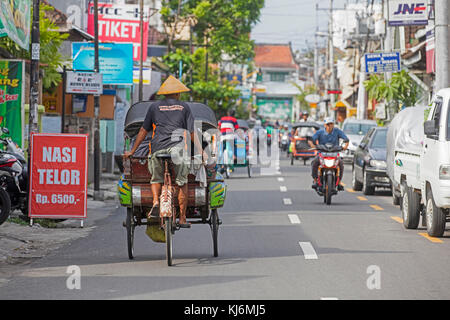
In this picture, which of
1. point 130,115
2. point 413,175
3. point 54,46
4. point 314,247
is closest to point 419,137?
point 413,175

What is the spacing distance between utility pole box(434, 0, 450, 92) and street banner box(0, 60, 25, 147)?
9855 mm

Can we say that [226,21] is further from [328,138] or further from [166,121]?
[166,121]

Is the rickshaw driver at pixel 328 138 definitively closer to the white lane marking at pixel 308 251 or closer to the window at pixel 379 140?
the window at pixel 379 140

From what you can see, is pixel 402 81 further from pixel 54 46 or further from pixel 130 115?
pixel 130 115

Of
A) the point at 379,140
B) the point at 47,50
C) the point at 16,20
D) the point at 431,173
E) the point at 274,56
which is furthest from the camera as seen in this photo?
the point at 274,56

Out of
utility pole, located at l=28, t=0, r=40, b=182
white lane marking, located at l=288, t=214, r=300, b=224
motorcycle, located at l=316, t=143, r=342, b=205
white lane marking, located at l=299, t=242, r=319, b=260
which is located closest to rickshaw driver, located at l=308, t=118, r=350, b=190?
motorcycle, located at l=316, t=143, r=342, b=205

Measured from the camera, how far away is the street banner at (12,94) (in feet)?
68.7

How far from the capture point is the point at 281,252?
501 inches

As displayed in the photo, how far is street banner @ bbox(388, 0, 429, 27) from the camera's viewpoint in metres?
27.7

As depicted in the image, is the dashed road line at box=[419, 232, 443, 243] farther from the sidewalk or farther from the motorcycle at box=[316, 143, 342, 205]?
the motorcycle at box=[316, 143, 342, 205]

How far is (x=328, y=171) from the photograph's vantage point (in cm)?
2122

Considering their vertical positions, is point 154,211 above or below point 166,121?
below

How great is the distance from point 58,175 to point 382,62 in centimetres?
2156

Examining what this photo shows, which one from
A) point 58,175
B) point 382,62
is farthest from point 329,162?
point 382,62
